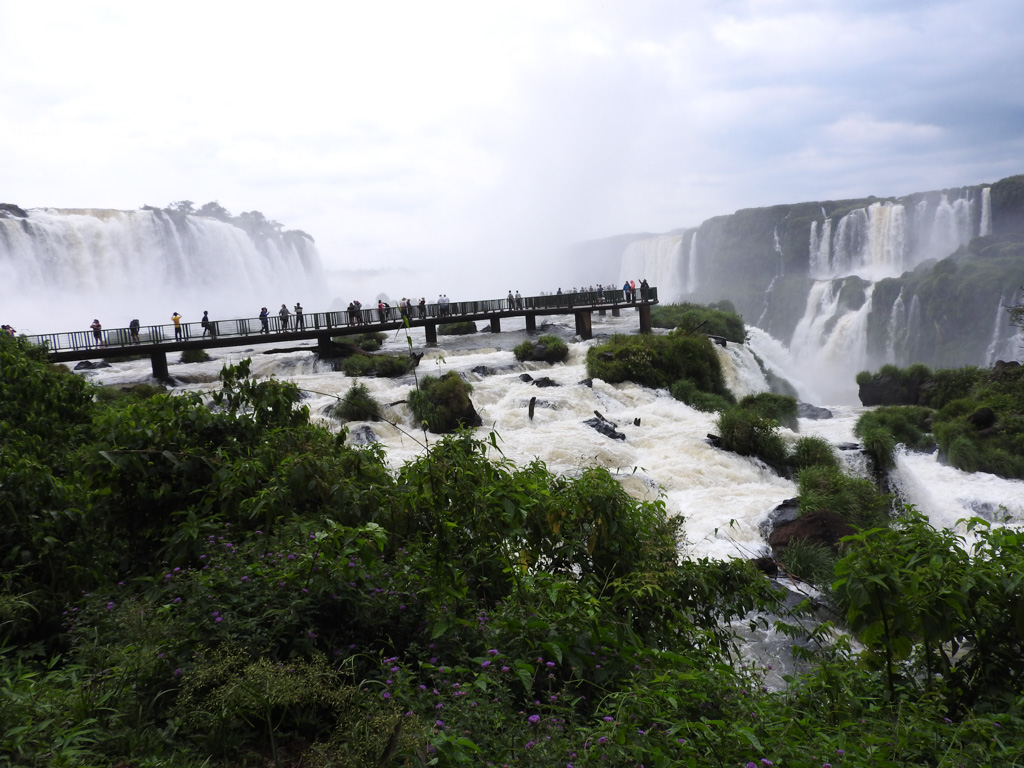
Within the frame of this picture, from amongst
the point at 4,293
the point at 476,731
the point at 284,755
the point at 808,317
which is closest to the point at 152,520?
the point at 284,755

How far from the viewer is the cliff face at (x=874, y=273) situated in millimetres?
45781

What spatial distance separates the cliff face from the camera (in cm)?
4578

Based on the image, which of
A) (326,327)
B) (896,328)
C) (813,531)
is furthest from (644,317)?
(896,328)

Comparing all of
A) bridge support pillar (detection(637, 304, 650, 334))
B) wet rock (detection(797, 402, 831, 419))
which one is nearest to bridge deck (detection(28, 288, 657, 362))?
bridge support pillar (detection(637, 304, 650, 334))

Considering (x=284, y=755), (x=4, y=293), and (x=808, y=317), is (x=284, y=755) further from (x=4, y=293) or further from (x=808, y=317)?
(x=808, y=317)

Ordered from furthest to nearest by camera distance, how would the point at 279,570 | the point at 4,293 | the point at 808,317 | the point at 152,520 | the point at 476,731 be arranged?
the point at 808,317 < the point at 4,293 < the point at 152,520 < the point at 279,570 < the point at 476,731

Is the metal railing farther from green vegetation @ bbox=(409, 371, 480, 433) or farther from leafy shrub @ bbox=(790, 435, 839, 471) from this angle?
leafy shrub @ bbox=(790, 435, 839, 471)

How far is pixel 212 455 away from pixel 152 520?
62 centimetres

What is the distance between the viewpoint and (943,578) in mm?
3191

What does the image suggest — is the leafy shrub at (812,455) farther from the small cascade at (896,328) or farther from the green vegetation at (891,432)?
the small cascade at (896,328)

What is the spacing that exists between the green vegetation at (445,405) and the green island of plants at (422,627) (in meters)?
11.1

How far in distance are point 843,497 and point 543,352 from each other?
13.8 m

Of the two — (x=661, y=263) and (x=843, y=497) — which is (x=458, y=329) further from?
(x=661, y=263)

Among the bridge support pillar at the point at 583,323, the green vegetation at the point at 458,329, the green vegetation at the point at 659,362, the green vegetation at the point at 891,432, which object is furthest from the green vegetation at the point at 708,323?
the green vegetation at the point at 891,432
